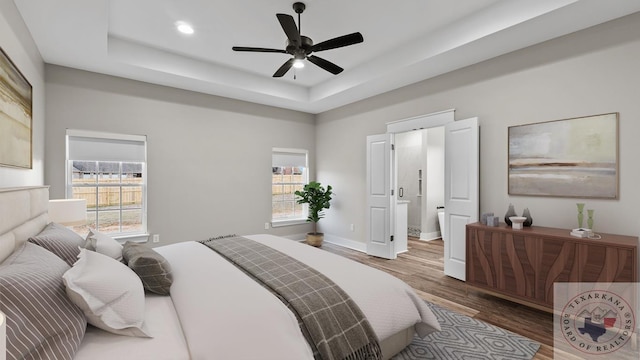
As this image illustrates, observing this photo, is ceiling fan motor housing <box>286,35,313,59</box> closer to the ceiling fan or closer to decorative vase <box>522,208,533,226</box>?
the ceiling fan

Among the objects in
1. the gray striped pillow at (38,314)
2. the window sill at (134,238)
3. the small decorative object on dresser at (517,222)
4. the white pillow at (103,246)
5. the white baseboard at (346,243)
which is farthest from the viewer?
the white baseboard at (346,243)

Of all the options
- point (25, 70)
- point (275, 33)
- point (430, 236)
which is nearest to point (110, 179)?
point (25, 70)

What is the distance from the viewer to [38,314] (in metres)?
1.05

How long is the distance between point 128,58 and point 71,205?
1.95 meters

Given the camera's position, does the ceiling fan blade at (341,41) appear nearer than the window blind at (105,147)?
Yes

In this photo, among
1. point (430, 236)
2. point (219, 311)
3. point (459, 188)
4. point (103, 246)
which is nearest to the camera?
point (219, 311)

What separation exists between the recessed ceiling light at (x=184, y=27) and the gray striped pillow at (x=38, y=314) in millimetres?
2808

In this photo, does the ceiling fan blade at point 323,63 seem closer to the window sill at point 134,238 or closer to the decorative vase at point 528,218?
the decorative vase at point 528,218

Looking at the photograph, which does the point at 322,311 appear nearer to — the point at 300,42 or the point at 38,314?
the point at 38,314

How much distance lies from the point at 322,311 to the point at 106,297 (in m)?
1.06

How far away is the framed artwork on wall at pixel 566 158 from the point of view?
2652mm

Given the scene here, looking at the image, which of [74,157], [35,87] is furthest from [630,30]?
[74,157]

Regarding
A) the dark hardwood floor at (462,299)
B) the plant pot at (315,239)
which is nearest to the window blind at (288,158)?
the plant pot at (315,239)

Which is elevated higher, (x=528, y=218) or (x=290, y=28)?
(x=290, y=28)
